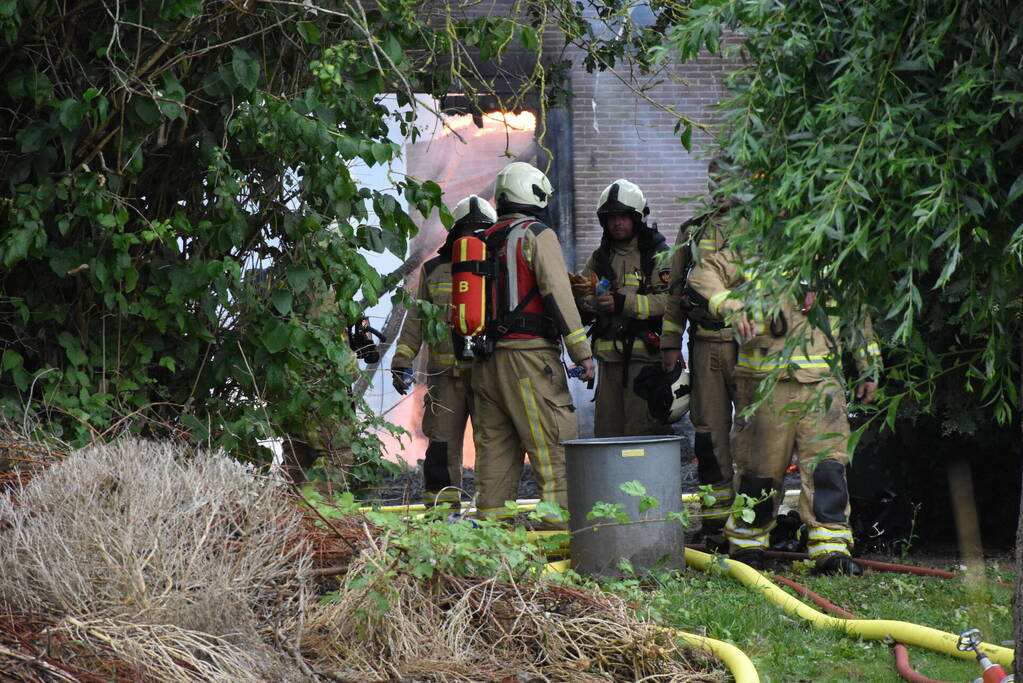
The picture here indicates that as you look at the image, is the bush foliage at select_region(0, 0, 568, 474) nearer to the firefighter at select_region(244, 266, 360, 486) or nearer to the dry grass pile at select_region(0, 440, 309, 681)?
the firefighter at select_region(244, 266, 360, 486)

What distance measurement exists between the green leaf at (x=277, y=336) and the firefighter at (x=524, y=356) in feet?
5.75

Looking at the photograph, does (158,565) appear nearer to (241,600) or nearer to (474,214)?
(241,600)

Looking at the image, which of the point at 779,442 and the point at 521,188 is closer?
the point at 779,442

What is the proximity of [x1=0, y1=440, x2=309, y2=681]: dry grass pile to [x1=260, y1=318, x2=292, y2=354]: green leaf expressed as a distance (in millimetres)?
1398

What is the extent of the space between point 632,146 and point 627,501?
8.06 metres

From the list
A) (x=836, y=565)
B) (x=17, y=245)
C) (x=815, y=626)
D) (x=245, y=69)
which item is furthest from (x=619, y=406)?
(x=17, y=245)

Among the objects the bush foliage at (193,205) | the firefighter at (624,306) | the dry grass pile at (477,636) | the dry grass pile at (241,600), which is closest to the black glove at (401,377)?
the firefighter at (624,306)

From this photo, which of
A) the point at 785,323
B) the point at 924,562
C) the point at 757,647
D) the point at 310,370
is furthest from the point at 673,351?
the point at 757,647

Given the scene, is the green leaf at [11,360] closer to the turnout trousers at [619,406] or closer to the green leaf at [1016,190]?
the turnout trousers at [619,406]

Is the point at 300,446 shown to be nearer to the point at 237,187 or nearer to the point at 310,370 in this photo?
the point at 310,370

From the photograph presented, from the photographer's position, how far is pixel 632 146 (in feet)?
44.1

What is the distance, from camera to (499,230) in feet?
23.8

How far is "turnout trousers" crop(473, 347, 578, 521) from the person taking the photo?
7.00 m

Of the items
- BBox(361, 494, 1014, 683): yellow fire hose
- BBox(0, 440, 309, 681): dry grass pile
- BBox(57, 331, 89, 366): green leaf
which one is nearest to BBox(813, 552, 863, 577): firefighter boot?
BBox(361, 494, 1014, 683): yellow fire hose
